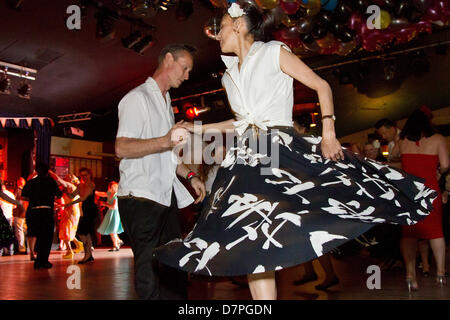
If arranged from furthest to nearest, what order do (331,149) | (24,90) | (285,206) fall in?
(24,90)
(331,149)
(285,206)

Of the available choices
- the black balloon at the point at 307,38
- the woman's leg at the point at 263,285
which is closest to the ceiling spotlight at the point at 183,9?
the black balloon at the point at 307,38

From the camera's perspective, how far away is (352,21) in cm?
612

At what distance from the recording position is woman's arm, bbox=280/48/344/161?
6.16 feet

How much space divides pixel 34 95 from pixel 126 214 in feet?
30.2

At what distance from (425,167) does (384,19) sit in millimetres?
2658

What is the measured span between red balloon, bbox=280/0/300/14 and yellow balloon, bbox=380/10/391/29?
3.70 feet

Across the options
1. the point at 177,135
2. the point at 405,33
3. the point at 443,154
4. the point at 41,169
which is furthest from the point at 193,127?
the point at 41,169

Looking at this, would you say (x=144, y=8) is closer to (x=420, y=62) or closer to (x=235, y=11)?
(x=235, y=11)

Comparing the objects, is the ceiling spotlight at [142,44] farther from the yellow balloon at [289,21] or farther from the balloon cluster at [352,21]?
the yellow balloon at [289,21]

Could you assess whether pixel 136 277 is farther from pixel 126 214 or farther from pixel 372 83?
pixel 372 83

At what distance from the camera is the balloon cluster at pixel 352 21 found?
5.69 m

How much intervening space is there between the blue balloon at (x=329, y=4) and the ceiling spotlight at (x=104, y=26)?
122 inches

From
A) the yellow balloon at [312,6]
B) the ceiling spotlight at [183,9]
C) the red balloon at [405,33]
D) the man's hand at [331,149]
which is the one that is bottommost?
the man's hand at [331,149]
